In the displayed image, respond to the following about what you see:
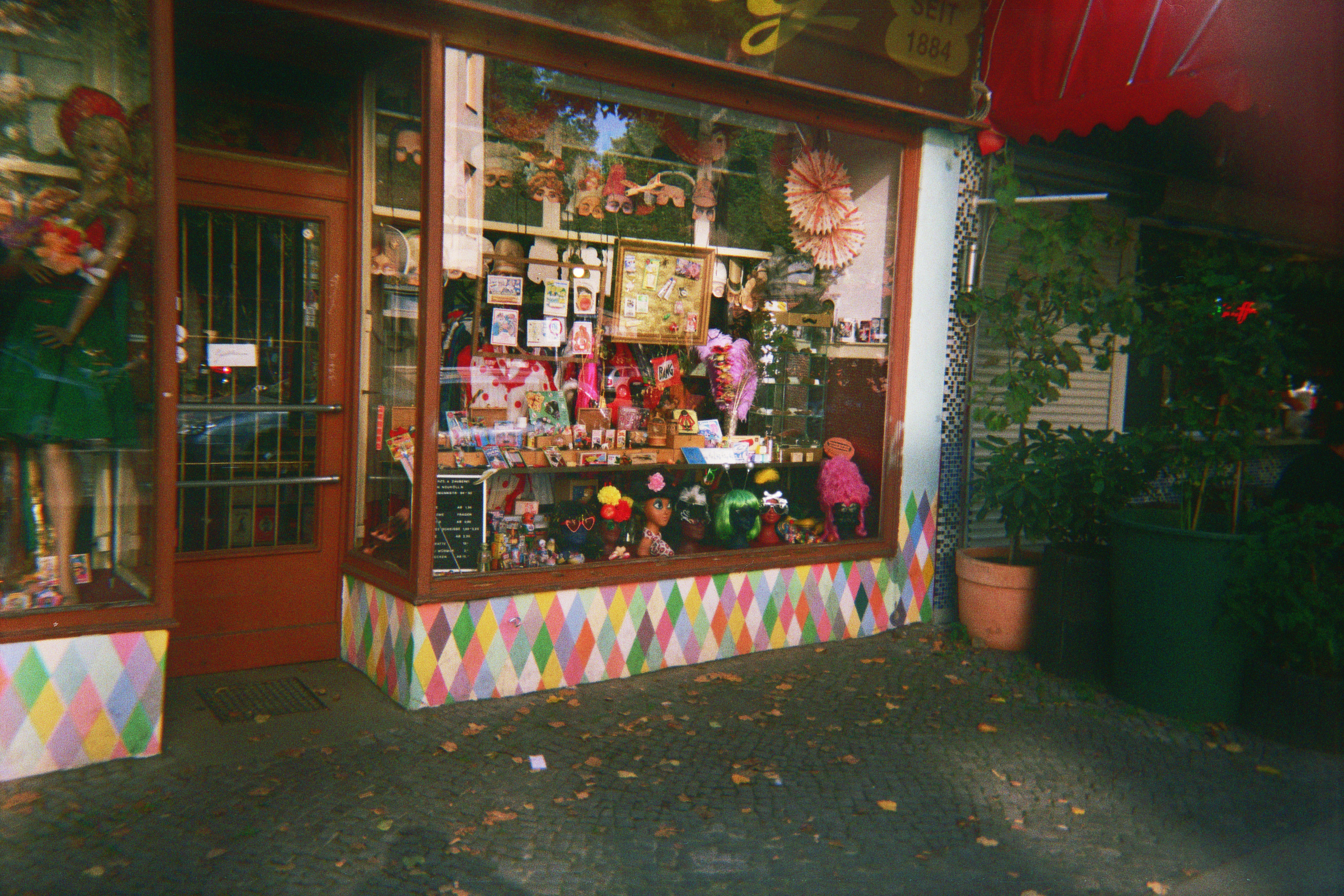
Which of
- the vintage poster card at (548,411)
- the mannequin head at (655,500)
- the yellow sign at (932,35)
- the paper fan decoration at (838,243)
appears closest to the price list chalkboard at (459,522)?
the vintage poster card at (548,411)

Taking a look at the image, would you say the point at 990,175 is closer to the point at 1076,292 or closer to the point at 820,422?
the point at 1076,292

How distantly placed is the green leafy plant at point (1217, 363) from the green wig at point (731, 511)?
2.35 meters

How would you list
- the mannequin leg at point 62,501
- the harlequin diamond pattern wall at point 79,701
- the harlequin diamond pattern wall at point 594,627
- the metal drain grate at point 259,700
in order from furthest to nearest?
1. the harlequin diamond pattern wall at point 594,627
2. the metal drain grate at point 259,700
3. the mannequin leg at point 62,501
4. the harlequin diamond pattern wall at point 79,701

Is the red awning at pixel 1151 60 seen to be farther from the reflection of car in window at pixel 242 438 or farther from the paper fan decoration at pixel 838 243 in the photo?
the reflection of car in window at pixel 242 438

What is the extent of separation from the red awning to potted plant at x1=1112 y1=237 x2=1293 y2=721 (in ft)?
3.02

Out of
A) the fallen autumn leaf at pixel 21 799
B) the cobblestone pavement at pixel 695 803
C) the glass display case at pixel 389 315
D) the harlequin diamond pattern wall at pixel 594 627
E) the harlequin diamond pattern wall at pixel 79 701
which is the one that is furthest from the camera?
the glass display case at pixel 389 315

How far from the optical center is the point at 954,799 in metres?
4.08

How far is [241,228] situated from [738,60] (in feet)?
9.20

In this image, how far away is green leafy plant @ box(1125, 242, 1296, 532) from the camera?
200 inches

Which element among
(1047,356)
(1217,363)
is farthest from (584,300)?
(1217,363)

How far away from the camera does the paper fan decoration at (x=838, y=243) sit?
6363 millimetres

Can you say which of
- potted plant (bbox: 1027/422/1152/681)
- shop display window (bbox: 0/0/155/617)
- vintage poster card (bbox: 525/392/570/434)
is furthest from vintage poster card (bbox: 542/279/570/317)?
potted plant (bbox: 1027/422/1152/681)

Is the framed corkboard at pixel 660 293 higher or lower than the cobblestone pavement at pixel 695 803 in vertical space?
higher

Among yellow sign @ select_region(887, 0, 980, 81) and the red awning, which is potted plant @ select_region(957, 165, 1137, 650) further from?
yellow sign @ select_region(887, 0, 980, 81)
